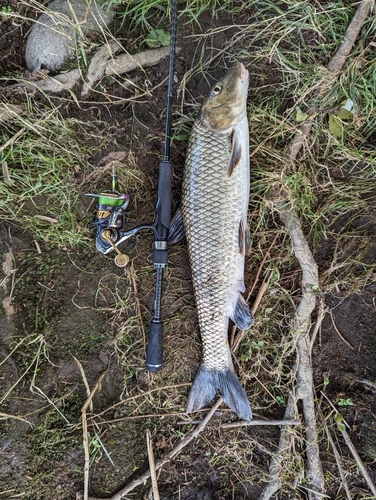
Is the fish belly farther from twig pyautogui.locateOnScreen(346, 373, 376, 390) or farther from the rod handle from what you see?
twig pyautogui.locateOnScreen(346, 373, 376, 390)

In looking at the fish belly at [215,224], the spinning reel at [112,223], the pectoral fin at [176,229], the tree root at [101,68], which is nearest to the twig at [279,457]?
the fish belly at [215,224]

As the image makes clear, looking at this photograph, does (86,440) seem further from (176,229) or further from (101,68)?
(101,68)

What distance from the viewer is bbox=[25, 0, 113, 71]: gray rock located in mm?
2146

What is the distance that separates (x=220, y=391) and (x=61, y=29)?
2.39 m

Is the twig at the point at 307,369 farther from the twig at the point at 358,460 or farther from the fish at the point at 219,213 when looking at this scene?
the fish at the point at 219,213

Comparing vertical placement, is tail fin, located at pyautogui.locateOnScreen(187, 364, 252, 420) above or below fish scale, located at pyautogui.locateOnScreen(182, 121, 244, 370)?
below

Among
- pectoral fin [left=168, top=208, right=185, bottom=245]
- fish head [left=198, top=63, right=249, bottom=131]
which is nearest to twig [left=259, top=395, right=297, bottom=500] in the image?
pectoral fin [left=168, top=208, right=185, bottom=245]

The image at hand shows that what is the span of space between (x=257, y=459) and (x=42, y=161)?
238 centimetres

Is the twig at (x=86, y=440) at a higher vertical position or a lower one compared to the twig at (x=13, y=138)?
lower

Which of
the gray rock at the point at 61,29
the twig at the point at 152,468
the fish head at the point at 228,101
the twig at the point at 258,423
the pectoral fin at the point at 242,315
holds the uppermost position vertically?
the gray rock at the point at 61,29

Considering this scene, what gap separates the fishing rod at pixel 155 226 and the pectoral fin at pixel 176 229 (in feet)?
0.29

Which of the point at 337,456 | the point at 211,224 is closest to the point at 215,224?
the point at 211,224

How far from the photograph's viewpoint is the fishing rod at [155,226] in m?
2.02

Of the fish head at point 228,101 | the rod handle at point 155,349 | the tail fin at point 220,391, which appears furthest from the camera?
the tail fin at point 220,391
